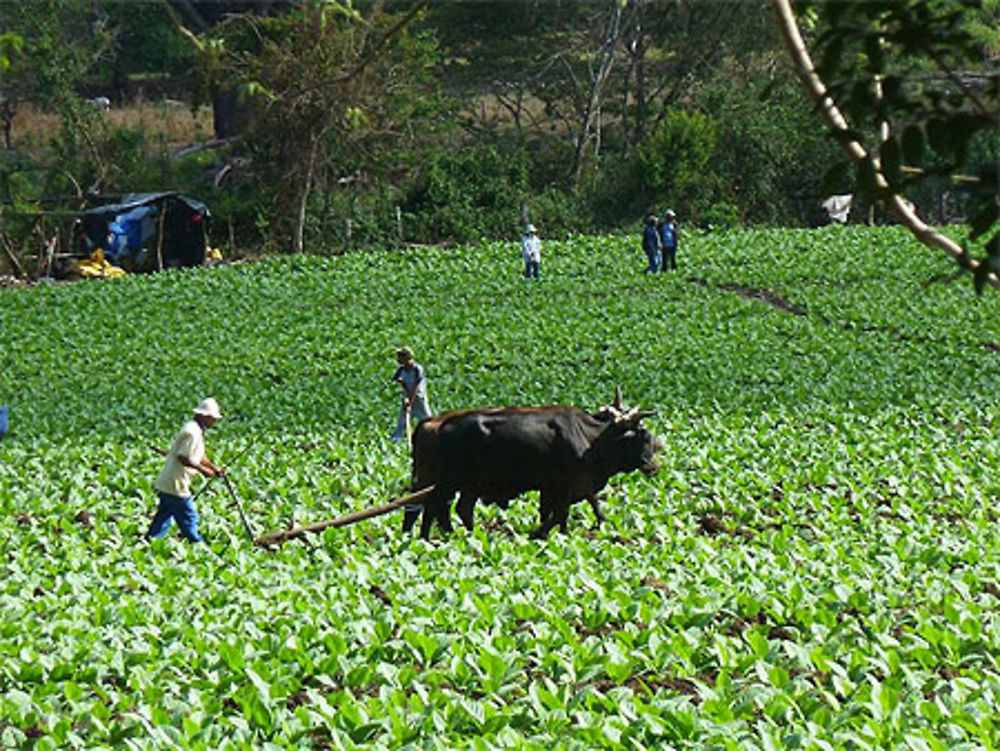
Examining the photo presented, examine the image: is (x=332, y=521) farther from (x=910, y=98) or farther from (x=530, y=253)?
(x=530, y=253)

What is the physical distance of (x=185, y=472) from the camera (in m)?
15.4

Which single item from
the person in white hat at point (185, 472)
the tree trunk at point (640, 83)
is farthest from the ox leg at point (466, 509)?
the tree trunk at point (640, 83)

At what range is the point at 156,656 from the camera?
1081 cm

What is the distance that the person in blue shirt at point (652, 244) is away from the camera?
4031 cm

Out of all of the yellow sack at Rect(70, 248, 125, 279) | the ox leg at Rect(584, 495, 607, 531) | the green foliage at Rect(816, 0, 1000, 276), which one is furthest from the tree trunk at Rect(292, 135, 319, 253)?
the green foliage at Rect(816, 0, 1000, 276)

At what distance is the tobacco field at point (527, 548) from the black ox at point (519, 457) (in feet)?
1.72

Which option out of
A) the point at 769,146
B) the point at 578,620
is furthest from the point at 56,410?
the point at 769,146

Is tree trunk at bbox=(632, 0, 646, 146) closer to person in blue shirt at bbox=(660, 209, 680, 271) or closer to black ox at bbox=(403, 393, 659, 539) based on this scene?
person in blue shirt at bbox=(660, 209, 680, 271)

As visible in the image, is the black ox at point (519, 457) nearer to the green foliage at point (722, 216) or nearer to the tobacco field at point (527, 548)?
the tobacco field at point (527, 548)

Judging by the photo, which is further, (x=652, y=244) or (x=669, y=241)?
(x=669, y=241)

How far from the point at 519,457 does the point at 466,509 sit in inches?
28.8

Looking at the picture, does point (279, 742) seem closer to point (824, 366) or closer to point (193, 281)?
point (824, 366)

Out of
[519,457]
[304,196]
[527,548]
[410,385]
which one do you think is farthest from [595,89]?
[527,548]

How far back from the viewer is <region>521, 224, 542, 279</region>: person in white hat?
133 feet
